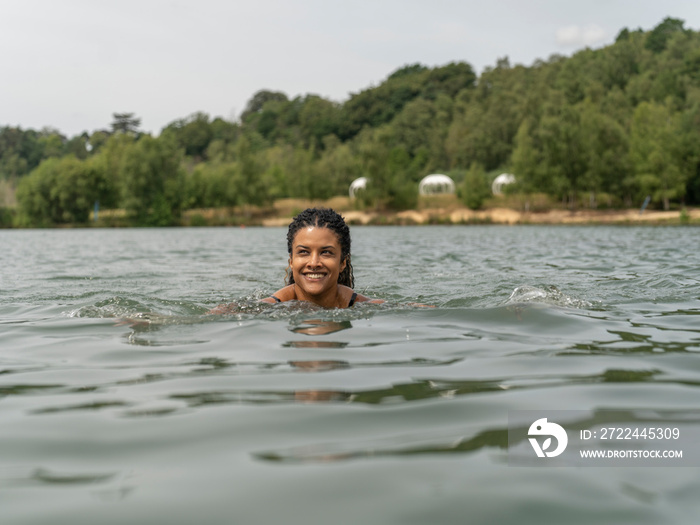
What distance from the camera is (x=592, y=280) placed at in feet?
33.7

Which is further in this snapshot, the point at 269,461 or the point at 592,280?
the point at 592,280

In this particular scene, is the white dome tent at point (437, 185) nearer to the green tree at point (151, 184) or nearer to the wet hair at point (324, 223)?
the green tree at point (151, 184)

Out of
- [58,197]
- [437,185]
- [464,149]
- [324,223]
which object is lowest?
[324,223]

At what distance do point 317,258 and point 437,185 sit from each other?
268 ft

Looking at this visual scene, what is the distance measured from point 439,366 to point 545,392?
2.87 feet

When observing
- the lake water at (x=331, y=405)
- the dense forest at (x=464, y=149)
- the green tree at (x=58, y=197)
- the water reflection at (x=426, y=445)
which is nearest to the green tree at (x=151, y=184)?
the dense forest at (x=464, y=149)

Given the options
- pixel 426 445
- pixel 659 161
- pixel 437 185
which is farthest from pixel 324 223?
pixel 437 185

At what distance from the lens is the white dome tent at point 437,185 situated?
86375 millimetres

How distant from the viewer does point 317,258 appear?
650 cm

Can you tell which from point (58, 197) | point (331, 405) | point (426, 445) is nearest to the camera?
point (426, 445)

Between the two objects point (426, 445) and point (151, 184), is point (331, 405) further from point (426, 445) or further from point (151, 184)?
point (151, 184)

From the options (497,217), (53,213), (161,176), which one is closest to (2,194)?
(53,213)

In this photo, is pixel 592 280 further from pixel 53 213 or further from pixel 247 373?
pixel 53 213

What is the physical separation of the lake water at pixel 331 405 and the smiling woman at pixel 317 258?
9.8 inches
